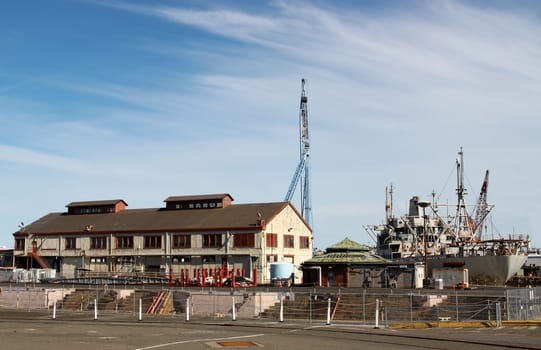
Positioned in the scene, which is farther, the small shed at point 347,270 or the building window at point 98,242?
the building window at point 98,242

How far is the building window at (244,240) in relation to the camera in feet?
266

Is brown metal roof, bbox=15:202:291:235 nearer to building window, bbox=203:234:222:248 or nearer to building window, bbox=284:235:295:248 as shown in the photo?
building window, bbox=203:234:222:248

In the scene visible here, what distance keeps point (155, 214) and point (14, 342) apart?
6910 centimetres

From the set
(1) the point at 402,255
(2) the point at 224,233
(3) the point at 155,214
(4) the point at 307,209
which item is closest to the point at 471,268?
(1) the point at 402,255

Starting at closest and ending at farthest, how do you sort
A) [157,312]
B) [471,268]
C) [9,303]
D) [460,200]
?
[157,312] → [9,303] → [471,268] → [460,200]

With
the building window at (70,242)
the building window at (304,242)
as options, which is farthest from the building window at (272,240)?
the building window at (70,242)

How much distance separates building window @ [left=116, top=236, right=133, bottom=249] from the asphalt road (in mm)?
53672

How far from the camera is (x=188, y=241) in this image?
84.6 m

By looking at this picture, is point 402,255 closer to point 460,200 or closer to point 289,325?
point 460,200

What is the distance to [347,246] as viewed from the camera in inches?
2872

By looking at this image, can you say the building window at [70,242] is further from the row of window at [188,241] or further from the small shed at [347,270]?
the small shed at [347,270]

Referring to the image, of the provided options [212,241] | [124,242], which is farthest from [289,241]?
[124,242]

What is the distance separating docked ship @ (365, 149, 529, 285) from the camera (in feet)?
281

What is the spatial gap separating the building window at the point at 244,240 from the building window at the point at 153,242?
1101 cm
